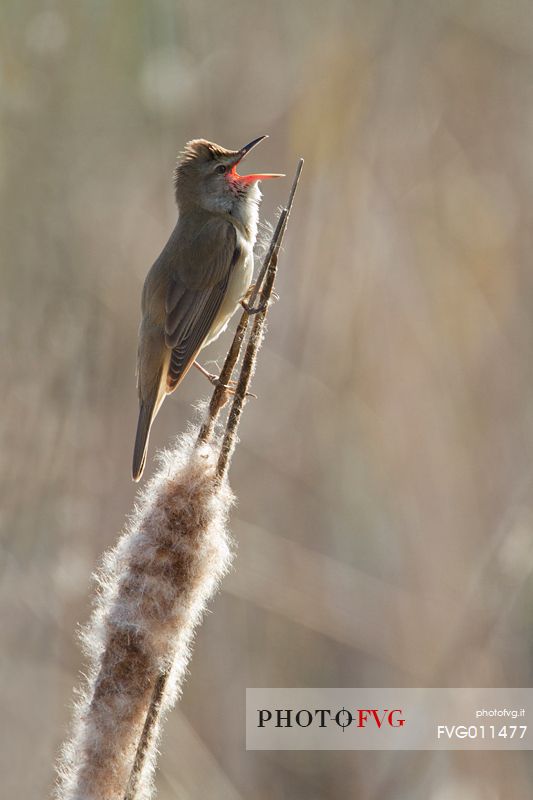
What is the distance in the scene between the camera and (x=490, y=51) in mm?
3672

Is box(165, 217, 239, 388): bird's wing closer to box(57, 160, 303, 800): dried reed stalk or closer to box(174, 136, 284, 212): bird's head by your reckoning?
box(174, 136, 284, 212): bird's head

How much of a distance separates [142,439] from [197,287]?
2.46ft

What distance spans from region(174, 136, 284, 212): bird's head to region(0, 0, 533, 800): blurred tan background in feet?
0.39

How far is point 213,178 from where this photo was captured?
3.48 m

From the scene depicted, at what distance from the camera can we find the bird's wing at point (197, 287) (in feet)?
9.80

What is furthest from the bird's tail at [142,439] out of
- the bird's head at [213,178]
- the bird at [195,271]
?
the bird's head at [213,178]

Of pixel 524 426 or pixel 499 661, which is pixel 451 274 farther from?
pixel 499 661

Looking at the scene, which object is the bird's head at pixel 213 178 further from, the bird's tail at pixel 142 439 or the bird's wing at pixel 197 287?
the bird's tail at pixel 142 439

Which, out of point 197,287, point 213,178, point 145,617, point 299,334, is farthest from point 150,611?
point 213,178

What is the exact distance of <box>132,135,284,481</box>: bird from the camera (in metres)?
2.94

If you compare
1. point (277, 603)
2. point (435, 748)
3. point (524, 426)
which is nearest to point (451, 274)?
point (524, 426)

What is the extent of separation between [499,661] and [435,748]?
0.36 meters

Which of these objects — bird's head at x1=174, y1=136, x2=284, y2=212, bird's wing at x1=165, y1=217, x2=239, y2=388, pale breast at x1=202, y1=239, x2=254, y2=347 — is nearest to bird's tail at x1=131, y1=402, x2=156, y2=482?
bird's wing at x1=165, y1=217, x2=239, y2=388

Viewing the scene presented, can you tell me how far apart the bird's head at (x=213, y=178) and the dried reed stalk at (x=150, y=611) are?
1629 millimetres
